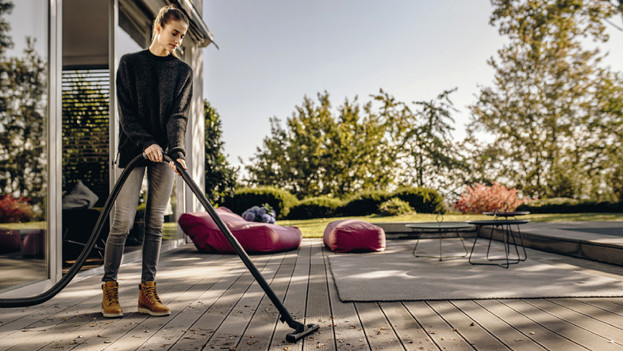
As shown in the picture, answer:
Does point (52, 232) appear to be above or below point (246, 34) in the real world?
below

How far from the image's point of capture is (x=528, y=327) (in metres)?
1.77

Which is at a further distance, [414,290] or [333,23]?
[333,23]

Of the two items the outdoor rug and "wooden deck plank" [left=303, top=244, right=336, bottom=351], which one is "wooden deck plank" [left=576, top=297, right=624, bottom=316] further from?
"wooden deck plank" [left=303, top=244, right=336, bottom=351]

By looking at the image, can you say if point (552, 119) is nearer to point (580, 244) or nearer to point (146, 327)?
point (580, 244)

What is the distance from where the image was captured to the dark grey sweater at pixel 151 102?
2.03m

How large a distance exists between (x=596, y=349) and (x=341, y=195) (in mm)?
11728

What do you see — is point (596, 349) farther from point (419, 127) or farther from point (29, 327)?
point (419, 127)

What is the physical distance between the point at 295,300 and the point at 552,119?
1343 centimetres

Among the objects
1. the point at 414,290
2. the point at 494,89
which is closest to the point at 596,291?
the point at 414,290

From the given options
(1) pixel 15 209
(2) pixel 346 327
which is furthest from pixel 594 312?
(1) pixel 15 209

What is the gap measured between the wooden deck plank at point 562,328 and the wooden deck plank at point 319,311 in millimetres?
850

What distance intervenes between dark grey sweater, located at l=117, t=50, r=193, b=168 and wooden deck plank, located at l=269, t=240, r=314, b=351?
2.83ft

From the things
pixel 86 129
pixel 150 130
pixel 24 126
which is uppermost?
pixel 86 129

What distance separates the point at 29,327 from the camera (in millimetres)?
1873
